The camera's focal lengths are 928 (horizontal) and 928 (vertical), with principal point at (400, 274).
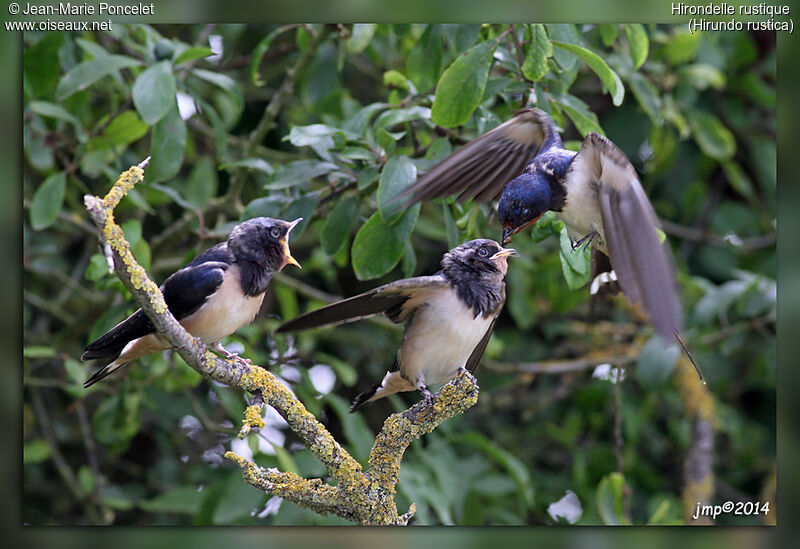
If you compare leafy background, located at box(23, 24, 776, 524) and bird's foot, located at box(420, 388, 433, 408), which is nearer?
bird's foot, located at box(420, 388, 433, 408)

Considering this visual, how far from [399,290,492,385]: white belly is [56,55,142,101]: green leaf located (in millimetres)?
917

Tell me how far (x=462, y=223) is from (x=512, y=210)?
0.91 ft

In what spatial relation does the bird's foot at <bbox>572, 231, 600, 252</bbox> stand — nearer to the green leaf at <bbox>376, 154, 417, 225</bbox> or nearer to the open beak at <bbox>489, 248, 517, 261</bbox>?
the open beak at <bbox>489, 248, 517, 261</bbox>

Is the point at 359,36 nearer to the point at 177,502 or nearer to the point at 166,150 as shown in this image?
the point at 166,150

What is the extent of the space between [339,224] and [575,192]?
52 centimetres

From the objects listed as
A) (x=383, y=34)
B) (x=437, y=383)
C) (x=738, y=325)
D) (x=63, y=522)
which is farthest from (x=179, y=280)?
(x=738, y=325)

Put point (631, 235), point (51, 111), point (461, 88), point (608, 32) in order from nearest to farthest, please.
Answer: point (631, 235) < point (461, 88) < point (608, 32) < point (51, 111)

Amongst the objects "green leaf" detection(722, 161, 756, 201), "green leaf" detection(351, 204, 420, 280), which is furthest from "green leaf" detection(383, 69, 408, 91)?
"green leaf" detection(722, 161, 756, 201)

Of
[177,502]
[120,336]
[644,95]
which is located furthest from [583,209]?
[177,502]

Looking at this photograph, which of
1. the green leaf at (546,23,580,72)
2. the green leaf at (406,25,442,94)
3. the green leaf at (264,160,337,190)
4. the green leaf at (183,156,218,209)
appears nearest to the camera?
the green leaf at (546,23,580,72)

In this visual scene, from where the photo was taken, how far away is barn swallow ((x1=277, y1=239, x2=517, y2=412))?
4.97 feet

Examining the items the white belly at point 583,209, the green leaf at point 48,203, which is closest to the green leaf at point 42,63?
the green leaf at point 48,203

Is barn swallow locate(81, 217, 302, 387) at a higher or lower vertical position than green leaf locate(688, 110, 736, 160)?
higher

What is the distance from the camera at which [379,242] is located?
5.44 ft
